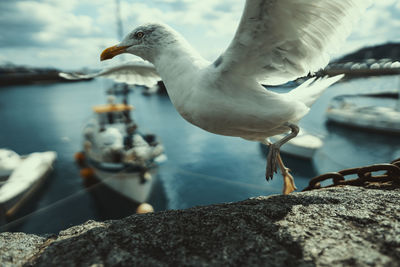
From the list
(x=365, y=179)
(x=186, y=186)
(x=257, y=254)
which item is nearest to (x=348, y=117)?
(x=186, y=186)

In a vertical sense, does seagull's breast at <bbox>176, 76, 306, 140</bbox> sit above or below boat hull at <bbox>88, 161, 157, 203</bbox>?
above

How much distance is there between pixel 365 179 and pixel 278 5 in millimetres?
963

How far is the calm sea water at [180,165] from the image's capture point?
7.36 feet

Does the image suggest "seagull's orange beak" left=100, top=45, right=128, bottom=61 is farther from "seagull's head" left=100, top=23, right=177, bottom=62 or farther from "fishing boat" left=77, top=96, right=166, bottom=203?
"fishing boat" left=77, top=96, right=166, bottom=203

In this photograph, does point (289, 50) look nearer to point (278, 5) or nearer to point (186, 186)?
point (278, 5)

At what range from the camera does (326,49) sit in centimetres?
125

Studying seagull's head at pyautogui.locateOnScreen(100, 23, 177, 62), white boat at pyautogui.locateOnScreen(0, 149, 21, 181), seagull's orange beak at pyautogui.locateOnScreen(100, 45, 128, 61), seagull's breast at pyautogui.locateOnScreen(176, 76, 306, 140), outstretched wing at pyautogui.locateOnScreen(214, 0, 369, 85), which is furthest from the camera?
white boat at pyautogui.locateOnScreen(0, 149, 21, 181)

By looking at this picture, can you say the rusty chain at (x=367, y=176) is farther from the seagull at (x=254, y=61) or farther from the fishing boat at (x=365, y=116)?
the fishing boat at (x=365, y=116)

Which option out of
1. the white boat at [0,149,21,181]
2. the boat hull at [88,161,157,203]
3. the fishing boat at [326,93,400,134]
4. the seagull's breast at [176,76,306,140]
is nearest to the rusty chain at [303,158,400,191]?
the seagull's breast at [176,76,306,140]

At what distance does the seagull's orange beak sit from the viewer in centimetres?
142

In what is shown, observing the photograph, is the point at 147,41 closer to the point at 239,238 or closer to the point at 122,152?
the point at 239,238

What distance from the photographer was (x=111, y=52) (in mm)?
1445

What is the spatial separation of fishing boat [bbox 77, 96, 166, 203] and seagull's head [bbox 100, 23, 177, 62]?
12.4ft

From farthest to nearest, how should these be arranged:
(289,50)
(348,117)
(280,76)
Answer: (348,117) < (280,76) < (289,50)
